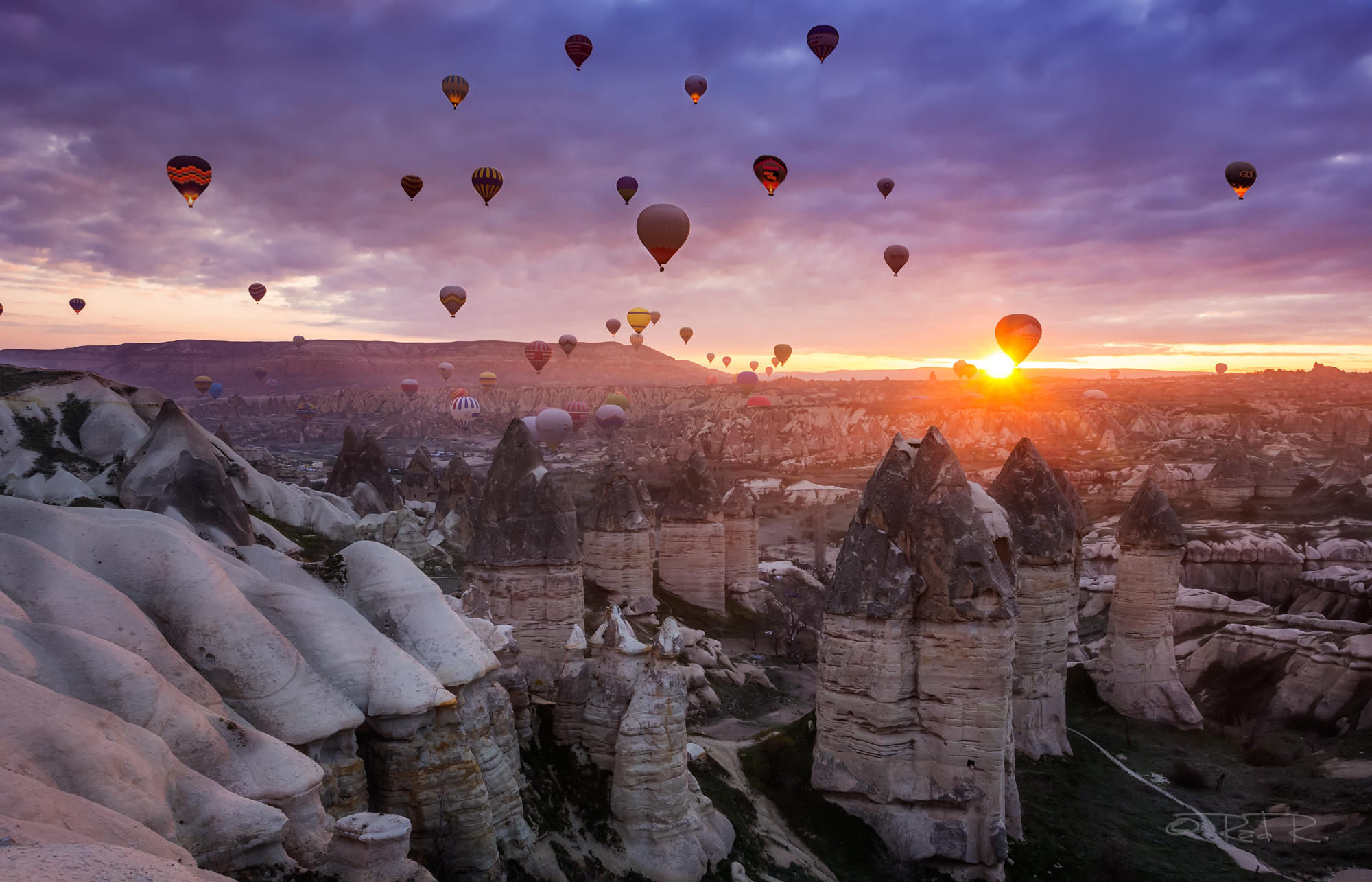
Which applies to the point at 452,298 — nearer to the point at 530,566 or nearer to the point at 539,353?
the point at 539,353

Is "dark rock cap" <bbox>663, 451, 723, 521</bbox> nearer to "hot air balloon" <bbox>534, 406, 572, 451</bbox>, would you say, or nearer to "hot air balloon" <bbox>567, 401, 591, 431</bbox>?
"hot air balloon" <bbox>534, 406, 572, 451</bbox>

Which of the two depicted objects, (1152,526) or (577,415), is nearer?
(1152,526)

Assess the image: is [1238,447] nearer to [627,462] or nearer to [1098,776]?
[1098,776]

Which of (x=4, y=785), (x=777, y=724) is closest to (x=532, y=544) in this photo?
(x=777, y=724)

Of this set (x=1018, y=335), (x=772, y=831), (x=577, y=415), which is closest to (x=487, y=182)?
(x=1018, y=335)

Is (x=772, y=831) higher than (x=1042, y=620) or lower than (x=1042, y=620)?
lower

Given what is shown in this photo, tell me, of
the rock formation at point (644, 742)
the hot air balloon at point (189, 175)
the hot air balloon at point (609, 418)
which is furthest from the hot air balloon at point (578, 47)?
the hot air balloon at point (609, 418)
